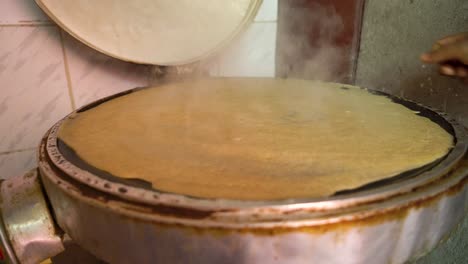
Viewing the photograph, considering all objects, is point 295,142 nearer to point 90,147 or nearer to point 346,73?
point 90,147

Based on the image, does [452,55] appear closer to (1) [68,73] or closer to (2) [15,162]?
(1) [68,73]

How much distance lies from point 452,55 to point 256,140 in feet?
1.62

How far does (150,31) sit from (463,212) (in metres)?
1.08

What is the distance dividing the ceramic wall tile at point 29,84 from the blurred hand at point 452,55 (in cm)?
120

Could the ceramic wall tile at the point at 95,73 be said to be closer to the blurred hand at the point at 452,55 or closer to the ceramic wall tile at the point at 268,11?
the ceramic wall tile at the point at 268,11

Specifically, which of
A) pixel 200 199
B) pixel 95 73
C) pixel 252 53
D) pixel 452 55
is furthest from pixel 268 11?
pixel 200 199

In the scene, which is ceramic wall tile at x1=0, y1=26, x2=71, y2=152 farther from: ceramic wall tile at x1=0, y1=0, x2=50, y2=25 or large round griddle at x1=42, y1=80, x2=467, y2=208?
large round griddle at x1=42, y1=80, x2=467, y2=208

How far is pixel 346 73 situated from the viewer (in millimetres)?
1425

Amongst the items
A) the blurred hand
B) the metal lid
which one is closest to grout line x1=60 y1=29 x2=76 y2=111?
the metal lid

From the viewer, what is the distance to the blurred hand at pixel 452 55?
844 millimetres

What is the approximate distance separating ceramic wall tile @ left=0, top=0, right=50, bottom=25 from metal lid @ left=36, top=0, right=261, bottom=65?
0.66 feet

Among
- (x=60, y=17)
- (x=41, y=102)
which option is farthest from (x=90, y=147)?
(x=41, y=102)

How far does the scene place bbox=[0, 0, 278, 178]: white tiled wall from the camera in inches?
51.1

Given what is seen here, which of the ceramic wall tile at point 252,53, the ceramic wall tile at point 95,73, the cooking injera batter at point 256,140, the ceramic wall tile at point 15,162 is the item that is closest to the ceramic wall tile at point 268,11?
the ceramic wall tile at point 252,53
